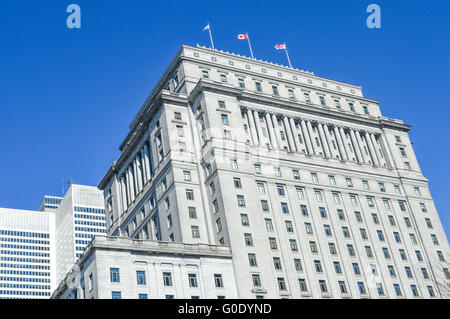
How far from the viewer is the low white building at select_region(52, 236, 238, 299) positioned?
76.6m

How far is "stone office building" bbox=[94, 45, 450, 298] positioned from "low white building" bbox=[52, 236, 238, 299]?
10.3ft

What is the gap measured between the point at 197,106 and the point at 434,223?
5194 centimetres

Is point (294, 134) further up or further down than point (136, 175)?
further up

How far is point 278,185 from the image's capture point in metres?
101

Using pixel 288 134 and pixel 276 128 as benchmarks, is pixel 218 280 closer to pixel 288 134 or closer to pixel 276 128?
pixel 276 128

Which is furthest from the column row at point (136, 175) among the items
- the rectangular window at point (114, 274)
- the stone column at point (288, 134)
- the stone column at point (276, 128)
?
the rectangular window at point (114, 274)

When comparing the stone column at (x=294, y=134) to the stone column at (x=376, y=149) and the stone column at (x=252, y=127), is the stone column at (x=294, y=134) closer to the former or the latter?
the stone column at (x=252, y=127)

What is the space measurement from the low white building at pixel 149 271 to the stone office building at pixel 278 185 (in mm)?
3125

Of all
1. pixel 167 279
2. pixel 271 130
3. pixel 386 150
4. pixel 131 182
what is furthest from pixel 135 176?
pixel 386 150

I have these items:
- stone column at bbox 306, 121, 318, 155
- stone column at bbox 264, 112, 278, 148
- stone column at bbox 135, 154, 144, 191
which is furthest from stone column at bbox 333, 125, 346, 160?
stone column at bbox 135, 154, 144, 191

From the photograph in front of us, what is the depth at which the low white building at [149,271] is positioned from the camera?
76.6 meters

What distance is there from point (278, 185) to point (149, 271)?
30.6 metres

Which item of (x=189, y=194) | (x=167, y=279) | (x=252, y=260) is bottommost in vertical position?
(x=167, y=279)
